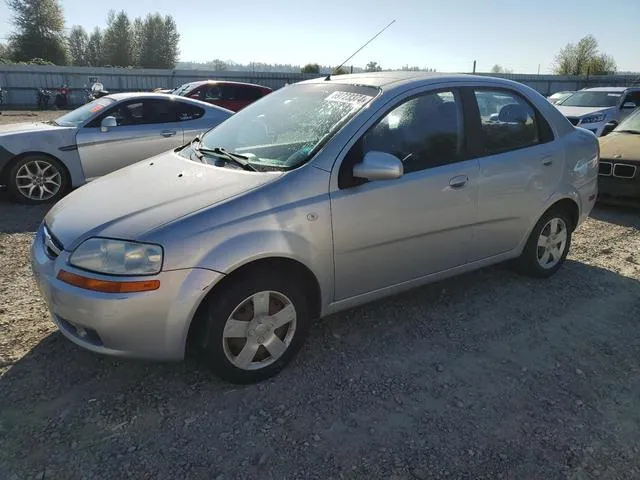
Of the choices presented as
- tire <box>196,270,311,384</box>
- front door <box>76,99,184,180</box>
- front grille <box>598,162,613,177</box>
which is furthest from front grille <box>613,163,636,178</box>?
front door <box>76,99,184,180</box>

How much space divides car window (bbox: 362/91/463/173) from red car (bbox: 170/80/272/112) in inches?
439

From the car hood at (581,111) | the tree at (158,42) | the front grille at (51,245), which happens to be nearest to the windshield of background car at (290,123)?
the front grille at (51,245)

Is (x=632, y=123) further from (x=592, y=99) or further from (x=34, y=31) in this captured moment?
(x=34, y=31)

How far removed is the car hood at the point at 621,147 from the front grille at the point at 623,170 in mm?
96

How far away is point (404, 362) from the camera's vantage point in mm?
3174

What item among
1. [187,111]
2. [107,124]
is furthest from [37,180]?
[187,111]

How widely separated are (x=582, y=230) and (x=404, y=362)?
395 centimetres

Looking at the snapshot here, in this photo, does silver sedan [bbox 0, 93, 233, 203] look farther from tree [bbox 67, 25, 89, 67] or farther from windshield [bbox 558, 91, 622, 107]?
tree [bbox 67, 25, 89, 67]

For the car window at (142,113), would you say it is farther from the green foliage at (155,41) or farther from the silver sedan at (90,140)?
the green foliage at (155,41)

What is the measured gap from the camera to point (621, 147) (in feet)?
23.2

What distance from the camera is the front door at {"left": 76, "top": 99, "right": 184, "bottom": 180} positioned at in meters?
6.93

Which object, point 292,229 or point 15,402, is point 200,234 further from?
point 15,402

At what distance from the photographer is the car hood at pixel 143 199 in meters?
2.64

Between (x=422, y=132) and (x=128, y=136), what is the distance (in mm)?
5010
